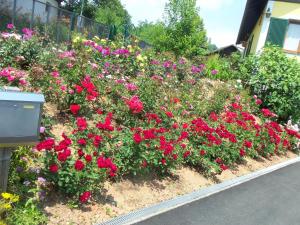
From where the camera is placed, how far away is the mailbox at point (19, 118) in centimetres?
348

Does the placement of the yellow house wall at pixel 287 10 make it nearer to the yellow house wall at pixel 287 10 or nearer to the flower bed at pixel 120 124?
the yellow house wall at pixel 287 10

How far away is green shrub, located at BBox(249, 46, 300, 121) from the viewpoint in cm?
1284

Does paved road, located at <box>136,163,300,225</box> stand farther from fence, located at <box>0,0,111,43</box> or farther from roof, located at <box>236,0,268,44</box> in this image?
roof, located at <box>236,0,268,44</box>

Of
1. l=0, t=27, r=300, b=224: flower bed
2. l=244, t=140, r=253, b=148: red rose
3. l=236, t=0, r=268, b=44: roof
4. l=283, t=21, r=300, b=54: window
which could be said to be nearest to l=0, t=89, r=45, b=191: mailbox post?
l=0, t=27, r=300, b=224: flower bed

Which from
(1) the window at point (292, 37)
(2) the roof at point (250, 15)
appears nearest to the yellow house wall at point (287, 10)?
(2) the roof at point (250, 15)

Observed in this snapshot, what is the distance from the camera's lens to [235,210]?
602 cm

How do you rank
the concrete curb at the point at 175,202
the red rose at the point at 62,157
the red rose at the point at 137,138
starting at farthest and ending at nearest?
the red rose at the point at 137,138 < the concrete curb at the point at 175,202 < the red rose at the point at 62,157

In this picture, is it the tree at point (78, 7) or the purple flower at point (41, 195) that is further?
the tree at point (78, 7)

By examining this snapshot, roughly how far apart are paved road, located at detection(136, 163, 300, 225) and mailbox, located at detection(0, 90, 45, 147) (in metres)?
1.98

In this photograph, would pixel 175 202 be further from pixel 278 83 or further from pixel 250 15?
pixel 250 15

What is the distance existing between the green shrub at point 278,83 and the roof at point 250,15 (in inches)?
232

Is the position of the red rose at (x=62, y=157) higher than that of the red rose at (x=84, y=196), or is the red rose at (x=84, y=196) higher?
the red rose at (x=62, y=157)

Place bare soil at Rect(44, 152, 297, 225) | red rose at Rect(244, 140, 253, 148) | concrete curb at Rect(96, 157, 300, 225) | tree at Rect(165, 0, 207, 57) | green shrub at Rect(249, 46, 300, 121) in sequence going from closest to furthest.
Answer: bare soil at Rect(44, 152, 297, 225) → concrete curb at Rect(96, 157, 300, 225) → red rose at Rect(244, 140, 253, 148) → green shrub at Rect(249, 46, 300, 121) → tree at Rect(165, 0, 207, 57)

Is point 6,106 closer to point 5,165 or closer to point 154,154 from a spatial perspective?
point 5,165
